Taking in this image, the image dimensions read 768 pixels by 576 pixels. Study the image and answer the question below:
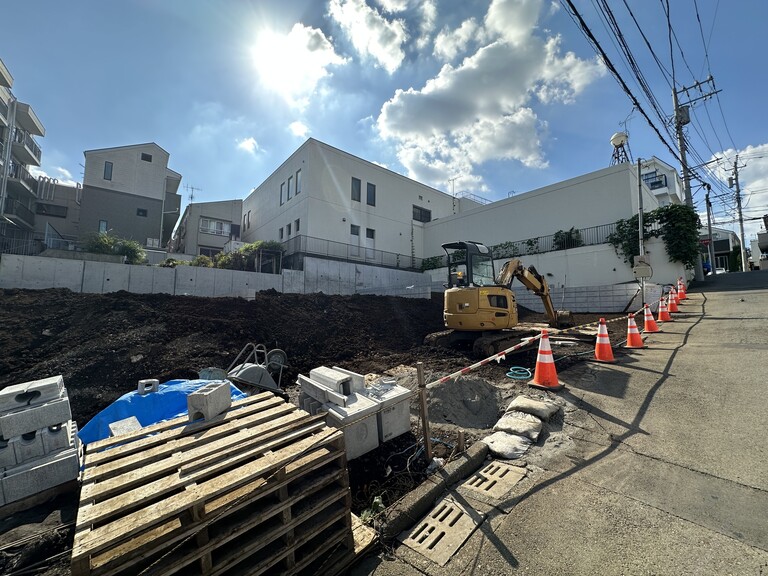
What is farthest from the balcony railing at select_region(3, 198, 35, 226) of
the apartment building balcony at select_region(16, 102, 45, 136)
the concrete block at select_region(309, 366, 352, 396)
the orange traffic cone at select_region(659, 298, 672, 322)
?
the orange traffic cone at select_region(659, 298, 672, 322)

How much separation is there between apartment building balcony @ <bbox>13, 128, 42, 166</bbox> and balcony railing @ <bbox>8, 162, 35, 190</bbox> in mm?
975

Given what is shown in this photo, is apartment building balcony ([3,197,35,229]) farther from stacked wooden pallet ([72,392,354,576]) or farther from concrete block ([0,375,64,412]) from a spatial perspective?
stacked wooden pallet ([72,392,354,576])

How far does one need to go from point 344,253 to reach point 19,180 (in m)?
24.0

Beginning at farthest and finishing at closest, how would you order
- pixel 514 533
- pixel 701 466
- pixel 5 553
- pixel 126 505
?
1. pixel 701 466
2. pixel 514 533
3. pixel 5 553
4. pixel 126 505

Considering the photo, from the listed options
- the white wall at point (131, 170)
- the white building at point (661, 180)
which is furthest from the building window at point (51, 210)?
the white building at point (661, 180)

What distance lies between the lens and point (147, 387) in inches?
169

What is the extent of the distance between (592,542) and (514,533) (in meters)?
0.53

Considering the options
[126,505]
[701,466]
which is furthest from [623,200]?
[126,505]

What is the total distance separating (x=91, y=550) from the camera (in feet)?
4.59

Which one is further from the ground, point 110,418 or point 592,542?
point 110,418

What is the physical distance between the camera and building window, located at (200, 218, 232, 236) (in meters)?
29.4

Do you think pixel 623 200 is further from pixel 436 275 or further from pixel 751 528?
pixel 751 528

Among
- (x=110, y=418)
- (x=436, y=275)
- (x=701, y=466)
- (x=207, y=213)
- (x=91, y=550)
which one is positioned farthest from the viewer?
(x=207, y=213)

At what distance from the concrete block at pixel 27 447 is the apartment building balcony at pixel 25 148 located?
32.0m
